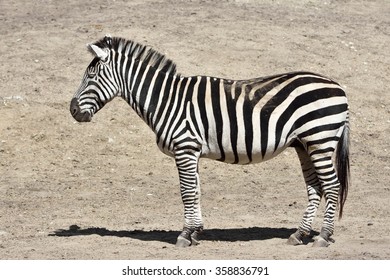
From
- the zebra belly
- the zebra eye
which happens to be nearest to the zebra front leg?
the zebra belly

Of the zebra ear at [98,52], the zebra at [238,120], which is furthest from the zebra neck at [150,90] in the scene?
the zebra ear at [98,52]

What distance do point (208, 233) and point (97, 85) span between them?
2275mm

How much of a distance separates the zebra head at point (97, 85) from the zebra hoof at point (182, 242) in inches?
73.0

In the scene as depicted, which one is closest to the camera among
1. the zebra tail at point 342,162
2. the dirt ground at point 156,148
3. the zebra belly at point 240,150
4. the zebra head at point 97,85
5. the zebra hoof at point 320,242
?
the zebra hoof at point 320,242

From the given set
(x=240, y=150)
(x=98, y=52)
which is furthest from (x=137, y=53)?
(x=240, y=150)

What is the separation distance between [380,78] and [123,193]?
6.42m

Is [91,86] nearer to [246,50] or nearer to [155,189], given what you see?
[155,189]

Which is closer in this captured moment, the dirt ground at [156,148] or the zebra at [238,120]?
the zebra at [238,120]

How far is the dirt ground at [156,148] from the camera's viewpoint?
1138 cm

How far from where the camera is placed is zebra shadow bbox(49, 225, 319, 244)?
11383mm

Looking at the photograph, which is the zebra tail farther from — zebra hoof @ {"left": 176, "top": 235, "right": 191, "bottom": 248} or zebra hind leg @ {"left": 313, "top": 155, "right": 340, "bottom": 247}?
zebra hoof @ {"left": 176, "top": 235, "right": 191, "bottom": 248}

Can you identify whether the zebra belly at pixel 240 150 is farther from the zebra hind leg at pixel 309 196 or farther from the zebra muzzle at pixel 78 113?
the zebra muzzle at pixel 78 113

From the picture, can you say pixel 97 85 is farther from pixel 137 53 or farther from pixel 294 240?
pixel 294 240

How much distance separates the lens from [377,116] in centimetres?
1691
